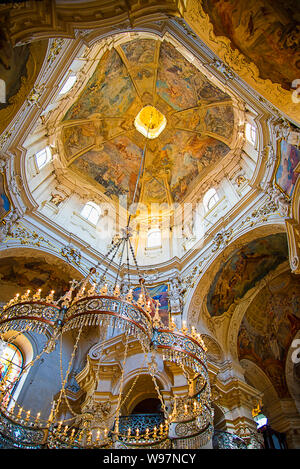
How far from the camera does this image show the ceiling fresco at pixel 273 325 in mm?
12109

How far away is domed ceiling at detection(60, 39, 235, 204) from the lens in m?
14.3

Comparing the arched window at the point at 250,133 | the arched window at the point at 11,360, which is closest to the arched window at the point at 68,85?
the arched window at the point at 250,133

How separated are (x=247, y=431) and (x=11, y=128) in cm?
1040

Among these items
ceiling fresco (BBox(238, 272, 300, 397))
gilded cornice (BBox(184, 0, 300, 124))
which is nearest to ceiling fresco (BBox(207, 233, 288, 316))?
ceiling fresco (BBox(238, 272, 300, 397))

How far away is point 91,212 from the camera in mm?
15359

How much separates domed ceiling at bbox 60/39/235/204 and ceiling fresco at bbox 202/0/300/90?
26.9 feet

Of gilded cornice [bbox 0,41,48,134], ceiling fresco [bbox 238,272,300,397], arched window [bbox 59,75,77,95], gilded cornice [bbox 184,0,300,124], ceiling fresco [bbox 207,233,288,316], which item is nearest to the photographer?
gilded cornice [bbox 184,0,300,124]

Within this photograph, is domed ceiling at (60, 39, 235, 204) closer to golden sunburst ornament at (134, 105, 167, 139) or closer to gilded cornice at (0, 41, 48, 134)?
golden sunburst ornament at (134, 105, 167, 139)

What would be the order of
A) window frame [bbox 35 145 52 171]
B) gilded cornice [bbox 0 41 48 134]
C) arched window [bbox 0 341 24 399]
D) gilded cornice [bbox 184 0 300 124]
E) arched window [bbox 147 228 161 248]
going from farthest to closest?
arched window [bbox 147 228 161 248], window frame [bbox 35 145 52 171], arched window [bbox 0 341 24 399], gilded cornice [bbox 0 41 48 134], gilded cornice [bbox 184 0 300 124]

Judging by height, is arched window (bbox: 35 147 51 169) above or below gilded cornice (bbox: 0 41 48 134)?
above

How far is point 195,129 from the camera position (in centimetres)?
1580

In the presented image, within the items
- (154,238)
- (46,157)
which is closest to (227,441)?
(154,238)

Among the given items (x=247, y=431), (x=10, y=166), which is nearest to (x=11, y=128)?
(x=10, y=166)

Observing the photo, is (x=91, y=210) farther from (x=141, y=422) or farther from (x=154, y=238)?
(x=141, y=422)
